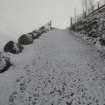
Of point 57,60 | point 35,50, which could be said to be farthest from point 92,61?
point 35,50

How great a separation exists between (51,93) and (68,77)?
82.8 inches

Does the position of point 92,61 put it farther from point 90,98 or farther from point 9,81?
point 9,81

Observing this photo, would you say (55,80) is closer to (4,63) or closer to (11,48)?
(4,63)

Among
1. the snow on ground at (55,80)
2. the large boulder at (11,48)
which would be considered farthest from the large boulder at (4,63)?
the large boulder at (11,48)

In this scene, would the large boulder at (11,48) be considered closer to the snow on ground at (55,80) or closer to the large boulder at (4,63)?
the snow on ground at (55,80)

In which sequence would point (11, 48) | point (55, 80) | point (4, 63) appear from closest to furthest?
point (55, 80), point (4, 63), point (11, 48)

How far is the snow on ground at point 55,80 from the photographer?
9.15m

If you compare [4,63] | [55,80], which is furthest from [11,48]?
[55,80]

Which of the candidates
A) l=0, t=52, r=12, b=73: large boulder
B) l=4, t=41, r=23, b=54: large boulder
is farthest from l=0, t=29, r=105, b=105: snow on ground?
l=4, t=41, r=23, b=54: large boulder

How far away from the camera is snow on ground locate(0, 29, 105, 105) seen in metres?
9.15

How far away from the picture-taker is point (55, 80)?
10977 millimetres

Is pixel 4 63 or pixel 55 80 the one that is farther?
pixel 4 63

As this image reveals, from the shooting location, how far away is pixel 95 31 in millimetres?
18203

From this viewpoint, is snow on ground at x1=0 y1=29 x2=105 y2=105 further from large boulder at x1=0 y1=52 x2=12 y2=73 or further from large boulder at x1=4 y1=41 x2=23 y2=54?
large boulder at x1=4 y1=41 x2=23 y2=54
